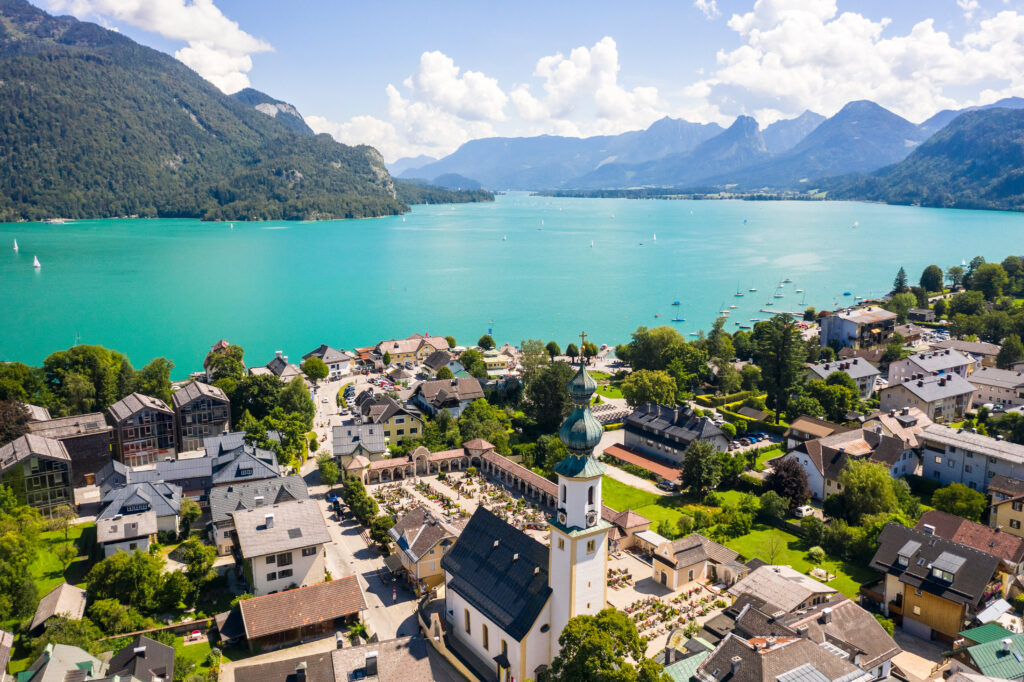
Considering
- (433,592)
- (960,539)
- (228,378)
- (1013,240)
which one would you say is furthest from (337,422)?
(1013,240)

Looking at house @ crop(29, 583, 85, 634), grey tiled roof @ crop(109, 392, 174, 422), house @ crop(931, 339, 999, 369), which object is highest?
grey tiled roof @ crop(109, 392, 174, 422)

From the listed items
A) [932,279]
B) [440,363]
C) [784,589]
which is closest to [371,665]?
[784,589]

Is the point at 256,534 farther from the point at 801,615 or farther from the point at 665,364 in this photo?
the point at 665,364

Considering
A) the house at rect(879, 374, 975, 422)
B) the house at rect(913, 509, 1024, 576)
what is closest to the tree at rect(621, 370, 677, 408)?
the house at rect(879, 374, 975, 422)

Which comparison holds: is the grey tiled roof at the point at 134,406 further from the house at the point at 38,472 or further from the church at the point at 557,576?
the church at the point at 557,576

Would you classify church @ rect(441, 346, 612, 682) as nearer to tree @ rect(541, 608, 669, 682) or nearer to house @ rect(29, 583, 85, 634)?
tree @ rect(541, 608, 669, 682)
